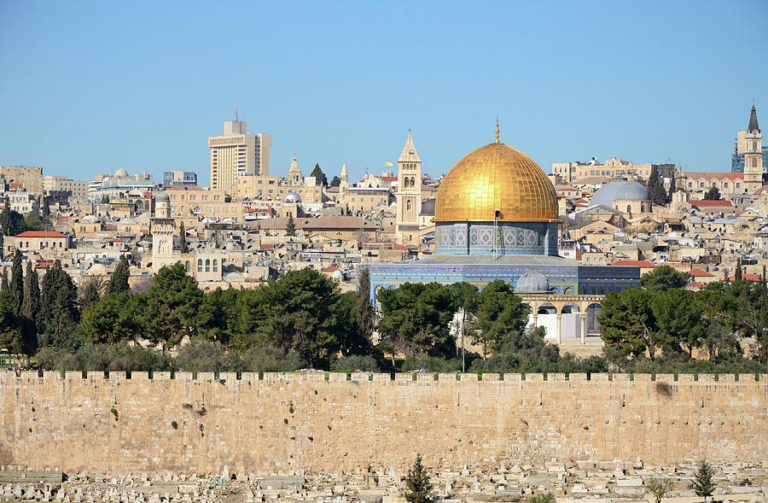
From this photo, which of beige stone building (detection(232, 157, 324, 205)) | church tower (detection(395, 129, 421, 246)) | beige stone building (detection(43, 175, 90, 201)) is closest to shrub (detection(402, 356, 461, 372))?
church tower (detection(395, 129, 421, 246))

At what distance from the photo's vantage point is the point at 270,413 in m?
34.2

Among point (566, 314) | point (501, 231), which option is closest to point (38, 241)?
point (501, 231)

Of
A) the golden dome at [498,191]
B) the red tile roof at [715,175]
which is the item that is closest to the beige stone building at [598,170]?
the red tile roof at [715,175]

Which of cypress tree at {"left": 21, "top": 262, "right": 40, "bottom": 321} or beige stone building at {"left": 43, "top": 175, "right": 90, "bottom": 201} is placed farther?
beige stone building at {"left": 43, "top": 175, "right": 90, "bottom": 201}

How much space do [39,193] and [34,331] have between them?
351ft

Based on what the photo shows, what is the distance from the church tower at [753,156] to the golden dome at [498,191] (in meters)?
75.3

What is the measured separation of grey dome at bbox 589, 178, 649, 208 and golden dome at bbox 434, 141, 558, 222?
62.2m

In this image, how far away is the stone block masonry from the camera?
3416 cm

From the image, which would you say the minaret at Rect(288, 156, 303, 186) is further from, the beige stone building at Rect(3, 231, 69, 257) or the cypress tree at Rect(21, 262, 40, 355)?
the cypress tree at Rect(21, 262, 40, 355)

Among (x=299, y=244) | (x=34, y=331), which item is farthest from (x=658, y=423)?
(x=299, y=244)

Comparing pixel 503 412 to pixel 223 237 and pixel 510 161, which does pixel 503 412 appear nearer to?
pixel 510 161

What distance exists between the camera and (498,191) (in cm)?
5203

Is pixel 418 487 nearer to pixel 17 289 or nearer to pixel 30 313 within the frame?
pixel 30 313

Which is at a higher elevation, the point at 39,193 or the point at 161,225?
the point at 39,193
